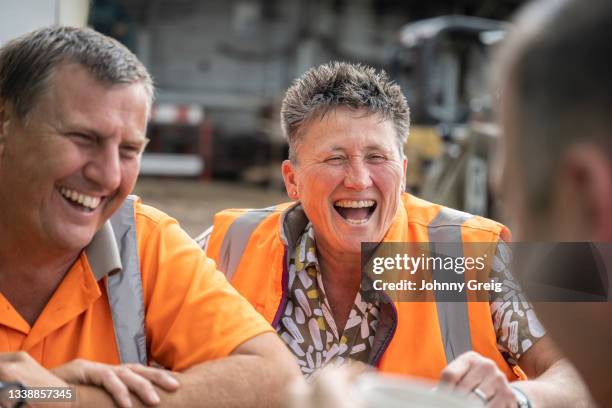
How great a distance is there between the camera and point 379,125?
2.84m

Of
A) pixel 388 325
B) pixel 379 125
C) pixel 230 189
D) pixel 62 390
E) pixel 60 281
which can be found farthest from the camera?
pixel 230 189

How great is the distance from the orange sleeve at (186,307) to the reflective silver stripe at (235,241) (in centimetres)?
47

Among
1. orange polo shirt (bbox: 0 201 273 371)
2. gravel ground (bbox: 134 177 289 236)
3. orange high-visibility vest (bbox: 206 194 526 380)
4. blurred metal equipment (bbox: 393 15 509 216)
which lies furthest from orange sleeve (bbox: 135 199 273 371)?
gravel ground (bbox: 134 177 289 236)

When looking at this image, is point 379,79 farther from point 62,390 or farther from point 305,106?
point 62,390

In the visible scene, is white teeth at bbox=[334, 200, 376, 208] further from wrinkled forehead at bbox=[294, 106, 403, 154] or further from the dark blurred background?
the dark blurred background

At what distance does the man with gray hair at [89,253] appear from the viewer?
214cm

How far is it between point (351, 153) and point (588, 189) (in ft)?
6.19

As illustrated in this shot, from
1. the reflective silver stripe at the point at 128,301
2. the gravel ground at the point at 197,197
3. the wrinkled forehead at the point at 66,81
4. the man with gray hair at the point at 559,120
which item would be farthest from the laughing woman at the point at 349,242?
the gravel ground at the point at 197,197

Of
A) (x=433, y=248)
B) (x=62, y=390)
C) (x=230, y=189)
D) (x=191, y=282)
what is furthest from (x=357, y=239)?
(x=230, y=189)

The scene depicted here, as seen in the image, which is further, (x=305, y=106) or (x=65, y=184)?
(x=305, y=106)

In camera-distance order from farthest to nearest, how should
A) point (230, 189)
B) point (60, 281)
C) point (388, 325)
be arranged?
1. point (230, 189)
2. point (388, 325)
3. point (60, 281)

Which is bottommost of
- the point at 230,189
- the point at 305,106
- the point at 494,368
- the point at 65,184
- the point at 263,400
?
the point at 230,189

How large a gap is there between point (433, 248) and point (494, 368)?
34.5 inches

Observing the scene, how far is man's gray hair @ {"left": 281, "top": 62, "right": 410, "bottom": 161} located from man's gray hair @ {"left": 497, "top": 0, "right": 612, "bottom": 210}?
179 centimetres
